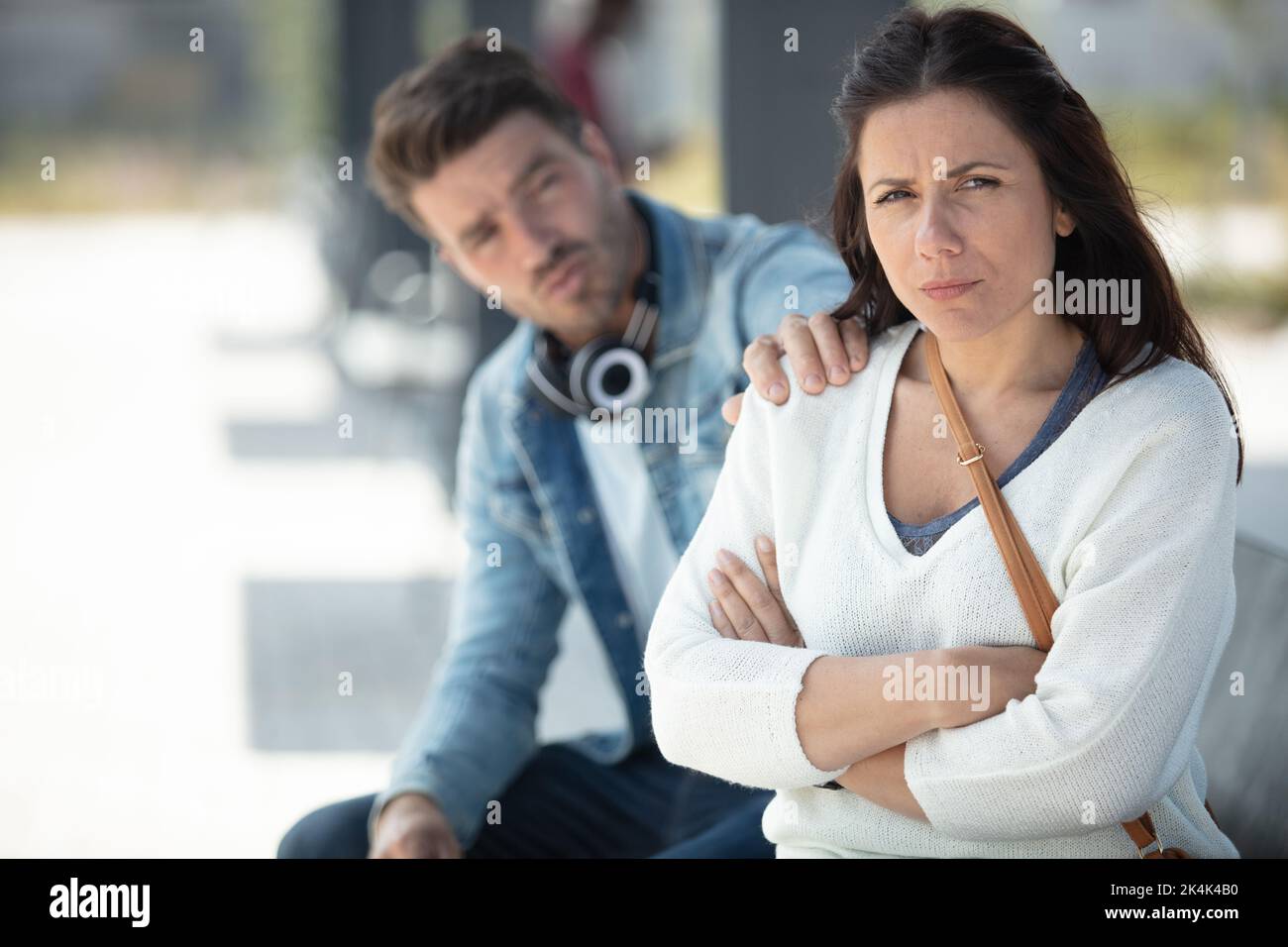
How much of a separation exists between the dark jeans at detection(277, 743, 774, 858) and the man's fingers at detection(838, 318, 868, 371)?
670mm

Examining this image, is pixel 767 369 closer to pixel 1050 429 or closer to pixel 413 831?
pixel 1050 429

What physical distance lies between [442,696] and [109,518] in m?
4.08

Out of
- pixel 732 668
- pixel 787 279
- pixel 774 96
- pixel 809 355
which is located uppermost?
pixel 774 96

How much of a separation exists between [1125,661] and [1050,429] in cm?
27

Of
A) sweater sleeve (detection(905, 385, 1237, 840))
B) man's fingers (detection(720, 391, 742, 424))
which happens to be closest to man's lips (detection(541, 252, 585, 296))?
man's fingers (detection(720, 391, 742, 424))

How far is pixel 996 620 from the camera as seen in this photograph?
1.50 meters

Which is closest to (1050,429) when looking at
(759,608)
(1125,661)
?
(1125,661)

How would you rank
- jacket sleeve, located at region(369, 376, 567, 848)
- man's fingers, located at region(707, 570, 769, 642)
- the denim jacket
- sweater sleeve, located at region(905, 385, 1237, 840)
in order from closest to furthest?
1. sweater sleeve, located at region(905, 385, 1237, 840)
2. man's fingers, located at region(707, 570, 769, 642)
3. jacket sleeve, located at region(369, 376, 567, 848)
4. the denim jacket

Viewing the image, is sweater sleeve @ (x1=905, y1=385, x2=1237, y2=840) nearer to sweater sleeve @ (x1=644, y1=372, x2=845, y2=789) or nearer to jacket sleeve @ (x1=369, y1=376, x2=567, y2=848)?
sweater sleeve @ (x1=644, y1=372, x2=845, y2=789)

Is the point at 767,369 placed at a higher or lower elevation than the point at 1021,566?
higher

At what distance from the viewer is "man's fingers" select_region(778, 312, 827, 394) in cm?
167
